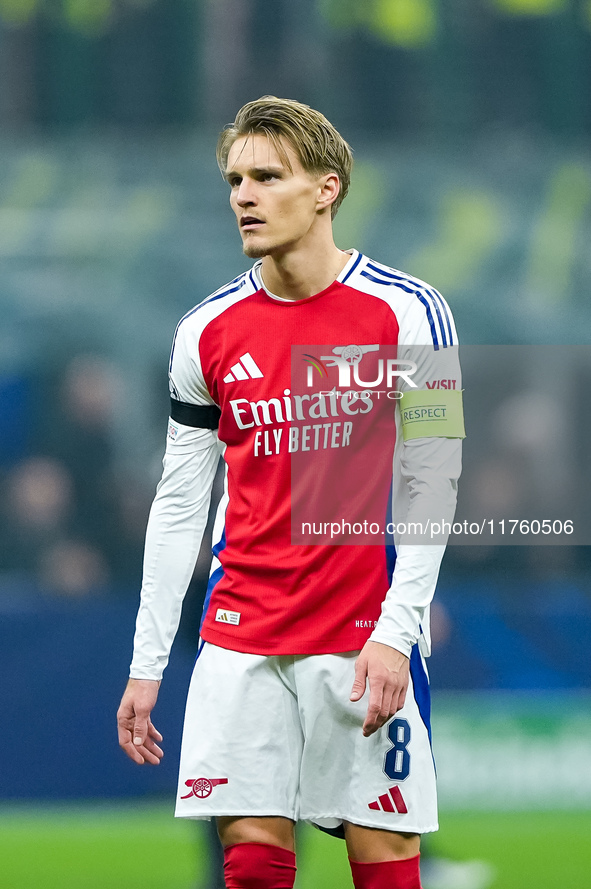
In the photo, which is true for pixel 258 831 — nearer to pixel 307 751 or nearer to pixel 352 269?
pixel 307 751

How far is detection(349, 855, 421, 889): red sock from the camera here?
6.27 ft

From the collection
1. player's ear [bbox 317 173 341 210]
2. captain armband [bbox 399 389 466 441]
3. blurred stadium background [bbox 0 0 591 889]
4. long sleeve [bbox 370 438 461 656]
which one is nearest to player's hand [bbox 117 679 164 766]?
long sleeve [bbox 370 438 461 656]

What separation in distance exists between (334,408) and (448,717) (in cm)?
149

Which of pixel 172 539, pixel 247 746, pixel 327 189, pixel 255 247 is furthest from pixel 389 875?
pixel 327 189

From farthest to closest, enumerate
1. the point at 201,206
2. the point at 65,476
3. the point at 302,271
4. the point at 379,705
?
the point at 201,206
the point at 65,476
the point at 302,271
the point at 379,705

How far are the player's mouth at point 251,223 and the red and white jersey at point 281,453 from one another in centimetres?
15

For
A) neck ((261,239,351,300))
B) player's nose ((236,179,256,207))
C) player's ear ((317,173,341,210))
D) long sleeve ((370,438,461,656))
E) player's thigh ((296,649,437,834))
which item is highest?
player's ear ((317,173,341,210))

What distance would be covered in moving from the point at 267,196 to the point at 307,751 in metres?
0.98

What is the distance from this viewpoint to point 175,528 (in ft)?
6.98

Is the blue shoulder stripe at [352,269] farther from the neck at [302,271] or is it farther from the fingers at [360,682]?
the fingers at [360,682]

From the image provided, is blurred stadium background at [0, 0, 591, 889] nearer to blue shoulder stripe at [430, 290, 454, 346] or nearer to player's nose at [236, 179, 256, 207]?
blue shoulder stripe at [430, 290, 454, 346]

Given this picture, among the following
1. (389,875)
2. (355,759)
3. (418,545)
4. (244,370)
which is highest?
(244,370)

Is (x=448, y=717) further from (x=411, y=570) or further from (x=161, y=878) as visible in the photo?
(x=411, y=570)

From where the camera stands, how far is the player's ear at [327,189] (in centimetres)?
206
